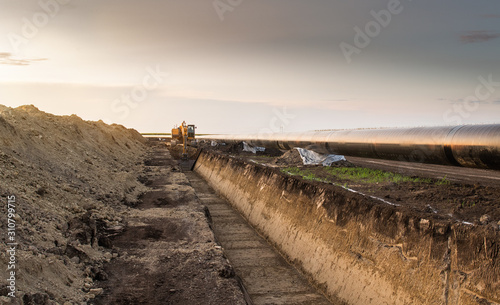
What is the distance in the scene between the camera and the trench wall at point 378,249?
12.9 ft

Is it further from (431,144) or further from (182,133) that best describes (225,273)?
(182,133)

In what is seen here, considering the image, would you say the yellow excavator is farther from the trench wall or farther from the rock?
the rock

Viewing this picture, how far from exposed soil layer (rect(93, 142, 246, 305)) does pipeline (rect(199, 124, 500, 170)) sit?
181 inches

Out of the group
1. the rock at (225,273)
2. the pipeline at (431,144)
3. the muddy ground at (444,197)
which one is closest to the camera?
the rock at (225,273)

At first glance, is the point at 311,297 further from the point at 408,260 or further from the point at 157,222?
the point at 157,222

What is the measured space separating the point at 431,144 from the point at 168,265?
5.68 meters

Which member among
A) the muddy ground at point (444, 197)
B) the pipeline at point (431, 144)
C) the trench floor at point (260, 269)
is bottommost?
the trench floor at point (260, 269)

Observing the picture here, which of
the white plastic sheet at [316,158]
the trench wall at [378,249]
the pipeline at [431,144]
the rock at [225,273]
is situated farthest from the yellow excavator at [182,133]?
the rock at [225,273]

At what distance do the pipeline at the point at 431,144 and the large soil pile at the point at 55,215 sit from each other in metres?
6.40

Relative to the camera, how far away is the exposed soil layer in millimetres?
5082

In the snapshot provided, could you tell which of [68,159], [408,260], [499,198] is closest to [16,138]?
[68,159]

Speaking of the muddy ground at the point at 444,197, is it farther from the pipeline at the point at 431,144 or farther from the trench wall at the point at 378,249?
the pipeline at the point at 431,144

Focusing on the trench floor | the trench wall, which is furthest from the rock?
the trench wall

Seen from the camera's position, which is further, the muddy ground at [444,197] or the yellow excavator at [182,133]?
the yellow excavator at [182,133]
